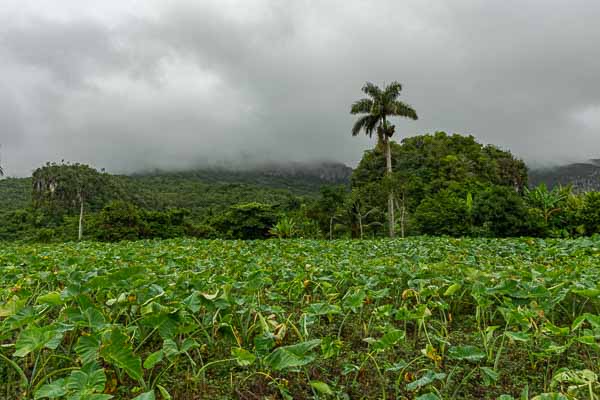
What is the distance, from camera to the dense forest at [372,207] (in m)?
16.2

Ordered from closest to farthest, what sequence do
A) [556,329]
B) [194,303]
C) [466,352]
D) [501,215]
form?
[466,352], [556,329], [194,303], [501,215]

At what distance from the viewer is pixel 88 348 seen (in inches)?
65.4

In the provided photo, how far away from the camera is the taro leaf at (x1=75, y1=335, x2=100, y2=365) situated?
1.62 metres

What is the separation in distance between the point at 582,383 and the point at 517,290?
969 mm

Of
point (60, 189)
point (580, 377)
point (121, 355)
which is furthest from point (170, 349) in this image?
point (60, 189)

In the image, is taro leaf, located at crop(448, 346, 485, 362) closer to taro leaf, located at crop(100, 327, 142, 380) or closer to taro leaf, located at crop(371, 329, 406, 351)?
taro leaf, located at crop(371, 329, 406, 351)

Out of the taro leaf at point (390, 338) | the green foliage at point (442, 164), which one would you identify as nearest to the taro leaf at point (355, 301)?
the taro leaf at point (390, 338)

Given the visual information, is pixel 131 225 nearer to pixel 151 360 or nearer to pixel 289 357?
pixel 151 360

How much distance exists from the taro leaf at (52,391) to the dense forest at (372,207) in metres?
16.0

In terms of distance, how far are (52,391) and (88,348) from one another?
261 millimetres

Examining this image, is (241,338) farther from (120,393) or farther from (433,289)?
(433,289)

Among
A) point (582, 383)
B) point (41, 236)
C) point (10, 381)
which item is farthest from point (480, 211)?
point (41, 236)

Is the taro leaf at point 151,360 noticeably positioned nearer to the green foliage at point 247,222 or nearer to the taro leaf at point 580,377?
the taro leaf at point 580,377

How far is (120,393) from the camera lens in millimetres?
1908
